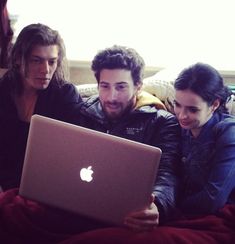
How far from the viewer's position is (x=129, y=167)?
3.96 ft

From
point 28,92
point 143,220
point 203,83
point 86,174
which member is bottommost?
point 143,220

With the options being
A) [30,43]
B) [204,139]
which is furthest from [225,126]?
[30,43]

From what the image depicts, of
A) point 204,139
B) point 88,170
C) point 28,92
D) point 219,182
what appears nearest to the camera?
point 88,170

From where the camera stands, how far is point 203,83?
4.81 feet

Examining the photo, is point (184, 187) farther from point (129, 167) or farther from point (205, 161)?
point (129, 167)

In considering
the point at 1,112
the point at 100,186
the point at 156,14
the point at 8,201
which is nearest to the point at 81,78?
the point at 156,14

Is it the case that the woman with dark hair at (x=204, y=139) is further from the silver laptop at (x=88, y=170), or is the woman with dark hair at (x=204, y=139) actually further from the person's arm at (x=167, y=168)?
the silver laptop at (x=88, y=170)

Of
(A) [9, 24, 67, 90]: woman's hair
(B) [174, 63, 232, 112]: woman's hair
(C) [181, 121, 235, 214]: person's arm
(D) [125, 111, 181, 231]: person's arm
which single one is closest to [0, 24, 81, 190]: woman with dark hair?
(A) [9, 24, 67, 90]: woman's hair

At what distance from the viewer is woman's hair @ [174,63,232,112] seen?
1.46 m

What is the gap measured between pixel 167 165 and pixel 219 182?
0.69 ft

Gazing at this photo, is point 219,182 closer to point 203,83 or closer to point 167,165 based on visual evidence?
point 167,165

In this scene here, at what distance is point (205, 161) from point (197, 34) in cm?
106

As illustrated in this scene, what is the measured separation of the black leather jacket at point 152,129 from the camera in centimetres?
150

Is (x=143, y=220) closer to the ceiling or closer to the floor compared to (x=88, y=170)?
closer to the floor
